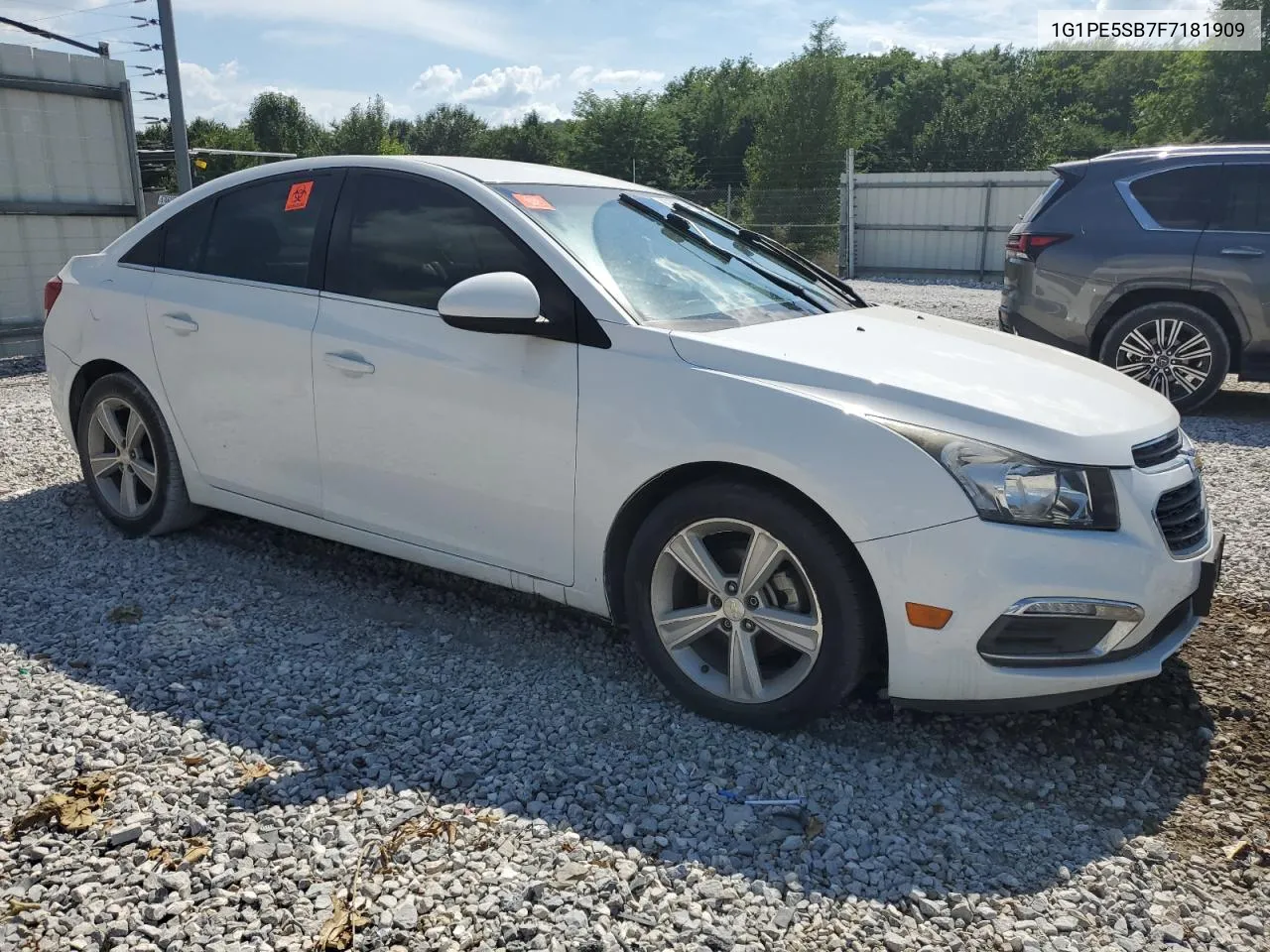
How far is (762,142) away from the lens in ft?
128

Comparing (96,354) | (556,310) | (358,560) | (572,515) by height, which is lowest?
(358,560)

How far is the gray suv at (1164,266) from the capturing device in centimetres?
757

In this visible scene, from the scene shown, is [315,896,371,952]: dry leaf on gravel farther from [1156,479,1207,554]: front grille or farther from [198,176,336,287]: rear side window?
[198,176,336,287]: rear side window

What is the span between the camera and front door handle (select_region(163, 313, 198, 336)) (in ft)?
14.4

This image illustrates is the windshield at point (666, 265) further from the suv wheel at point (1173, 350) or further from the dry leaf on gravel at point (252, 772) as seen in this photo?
the suv wheel at point (1173, 350)

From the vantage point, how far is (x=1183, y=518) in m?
3.11

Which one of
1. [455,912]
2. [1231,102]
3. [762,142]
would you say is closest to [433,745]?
[455,912]

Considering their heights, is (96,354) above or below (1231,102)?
below

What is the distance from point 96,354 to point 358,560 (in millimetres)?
1543

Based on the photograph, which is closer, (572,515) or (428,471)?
(572,515)

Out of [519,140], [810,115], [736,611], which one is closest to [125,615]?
[736,611]

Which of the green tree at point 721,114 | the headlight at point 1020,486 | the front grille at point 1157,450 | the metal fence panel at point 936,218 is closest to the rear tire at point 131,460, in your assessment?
the headlight at point 1020,486

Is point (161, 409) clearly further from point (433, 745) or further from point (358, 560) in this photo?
point (433, 745)

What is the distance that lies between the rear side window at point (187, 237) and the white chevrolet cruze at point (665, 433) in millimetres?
18
